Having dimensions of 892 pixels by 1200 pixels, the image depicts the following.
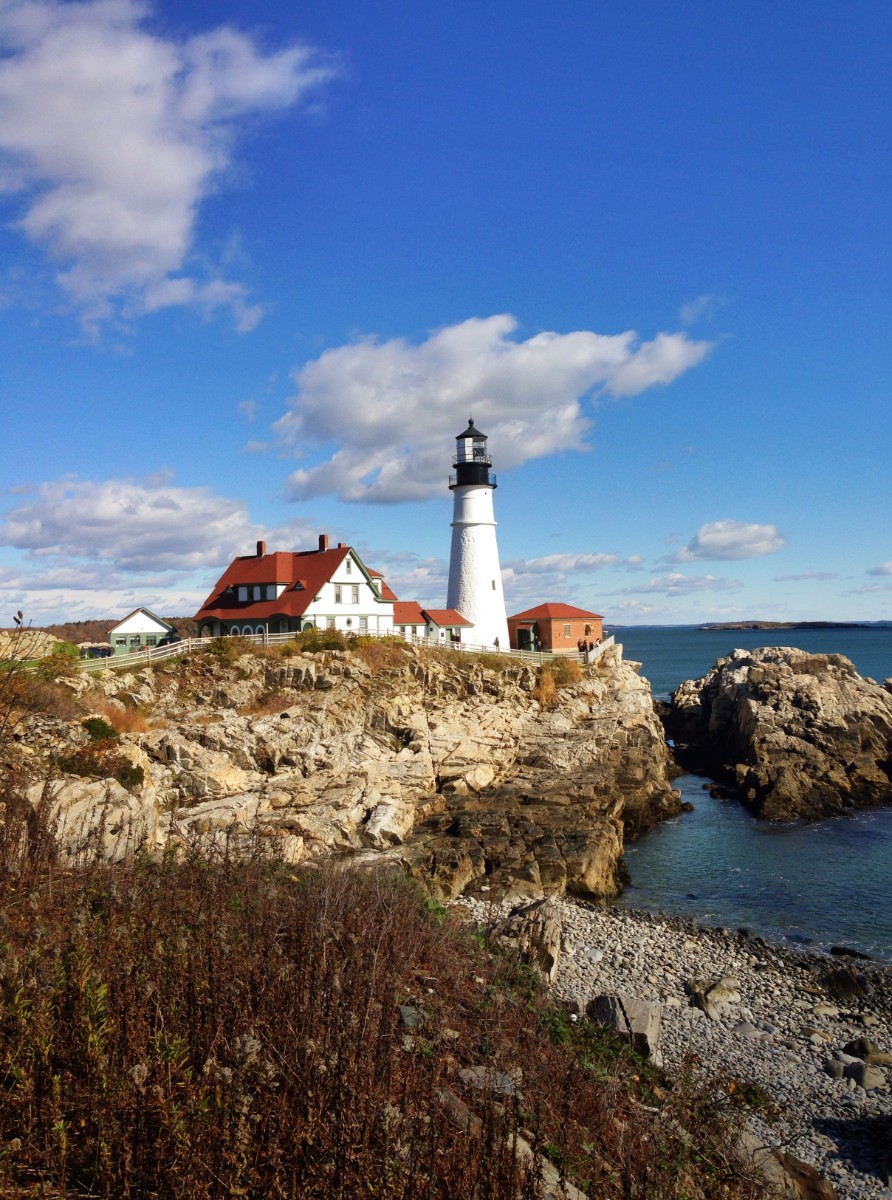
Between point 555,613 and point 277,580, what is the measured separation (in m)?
17.6

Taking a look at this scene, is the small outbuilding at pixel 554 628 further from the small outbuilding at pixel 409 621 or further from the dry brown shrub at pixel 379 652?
the dry brown shrub at pixel 379 652

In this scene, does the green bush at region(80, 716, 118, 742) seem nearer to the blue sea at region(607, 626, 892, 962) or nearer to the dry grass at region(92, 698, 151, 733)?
the dry grass at region(92, 698, 151, 733)

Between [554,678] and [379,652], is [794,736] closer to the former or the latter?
[554,678]

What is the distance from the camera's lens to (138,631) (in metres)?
38.7

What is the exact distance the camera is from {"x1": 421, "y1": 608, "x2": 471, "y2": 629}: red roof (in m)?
44.2

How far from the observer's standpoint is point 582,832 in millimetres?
24016

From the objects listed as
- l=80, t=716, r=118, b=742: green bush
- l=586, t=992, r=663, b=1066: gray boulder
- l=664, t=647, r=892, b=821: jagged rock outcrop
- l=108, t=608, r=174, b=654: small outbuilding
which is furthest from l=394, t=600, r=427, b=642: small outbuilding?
l=586, t=992, r=663, b=1066: gray boulder

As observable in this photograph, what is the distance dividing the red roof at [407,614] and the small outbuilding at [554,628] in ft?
24.9

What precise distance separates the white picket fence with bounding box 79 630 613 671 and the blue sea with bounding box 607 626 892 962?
41.3 feet

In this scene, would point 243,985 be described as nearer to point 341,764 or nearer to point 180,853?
point 180,853

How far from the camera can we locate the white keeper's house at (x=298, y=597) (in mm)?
39062

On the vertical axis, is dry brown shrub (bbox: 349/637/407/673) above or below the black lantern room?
below

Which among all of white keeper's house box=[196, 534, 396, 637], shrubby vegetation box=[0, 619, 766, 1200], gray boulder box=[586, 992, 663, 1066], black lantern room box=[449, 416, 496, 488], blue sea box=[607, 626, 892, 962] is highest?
black lantern room box=[449, 416, 496, 488]

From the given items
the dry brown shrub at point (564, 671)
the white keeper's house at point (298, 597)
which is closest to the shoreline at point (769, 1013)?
the dry brown shrub at point (564, 671)
